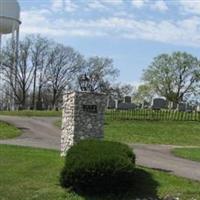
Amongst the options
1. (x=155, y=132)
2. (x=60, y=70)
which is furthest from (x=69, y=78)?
(x=155, y=132)

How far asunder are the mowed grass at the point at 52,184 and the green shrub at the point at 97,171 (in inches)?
9.9

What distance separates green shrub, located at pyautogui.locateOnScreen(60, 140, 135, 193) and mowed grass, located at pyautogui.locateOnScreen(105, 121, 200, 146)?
56.3 feet

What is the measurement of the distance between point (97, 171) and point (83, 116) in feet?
17.3

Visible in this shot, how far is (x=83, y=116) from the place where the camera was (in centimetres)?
1764

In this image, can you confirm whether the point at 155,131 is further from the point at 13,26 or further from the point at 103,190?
the point at 13,26

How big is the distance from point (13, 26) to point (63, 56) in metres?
24.5

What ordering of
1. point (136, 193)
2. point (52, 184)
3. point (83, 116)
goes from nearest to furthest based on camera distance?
point (136, 193)
point (52, 184)
point (83, 116)

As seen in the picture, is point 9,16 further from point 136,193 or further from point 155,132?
point 136,193

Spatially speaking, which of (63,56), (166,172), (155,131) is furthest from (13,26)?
(166,172)

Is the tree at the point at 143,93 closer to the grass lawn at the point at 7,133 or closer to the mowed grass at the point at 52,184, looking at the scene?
the grass lawn at the point at 7,133

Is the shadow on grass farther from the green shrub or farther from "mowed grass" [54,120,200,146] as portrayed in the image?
"mowed grass" [54,120,200,146]

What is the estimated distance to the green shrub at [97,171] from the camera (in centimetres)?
1252

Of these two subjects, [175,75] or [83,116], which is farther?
[175,75]

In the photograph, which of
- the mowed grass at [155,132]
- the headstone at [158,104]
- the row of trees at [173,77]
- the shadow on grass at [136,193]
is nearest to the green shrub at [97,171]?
the shadow on grass at [136,193]
